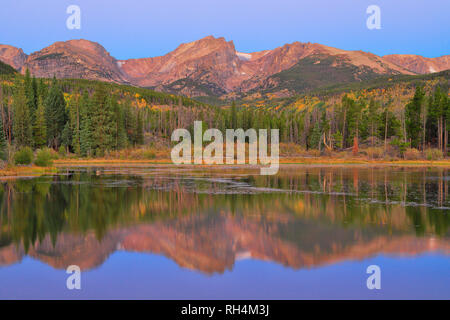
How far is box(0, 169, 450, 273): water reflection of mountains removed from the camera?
1100 cm

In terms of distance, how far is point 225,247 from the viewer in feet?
38.5

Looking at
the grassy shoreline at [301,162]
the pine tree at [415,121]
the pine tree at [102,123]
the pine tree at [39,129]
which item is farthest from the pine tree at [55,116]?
the pine tree at [415,121]

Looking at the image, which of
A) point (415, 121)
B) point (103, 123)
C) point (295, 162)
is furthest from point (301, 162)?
point (103, 123)

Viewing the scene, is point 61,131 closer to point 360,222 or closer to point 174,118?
point 174,118

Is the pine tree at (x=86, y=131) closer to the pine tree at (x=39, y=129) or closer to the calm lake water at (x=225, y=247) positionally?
the pine tree at (x=39, y=129)

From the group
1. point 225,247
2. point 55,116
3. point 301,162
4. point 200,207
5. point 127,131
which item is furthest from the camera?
point 127,131

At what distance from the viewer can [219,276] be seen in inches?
365

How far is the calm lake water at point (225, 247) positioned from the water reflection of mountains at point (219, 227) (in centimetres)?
4

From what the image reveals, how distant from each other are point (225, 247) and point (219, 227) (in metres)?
2.60

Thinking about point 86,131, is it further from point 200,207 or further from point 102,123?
point 200,207

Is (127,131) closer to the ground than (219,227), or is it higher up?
higher up

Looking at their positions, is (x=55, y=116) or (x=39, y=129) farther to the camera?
(x=55, y=116)

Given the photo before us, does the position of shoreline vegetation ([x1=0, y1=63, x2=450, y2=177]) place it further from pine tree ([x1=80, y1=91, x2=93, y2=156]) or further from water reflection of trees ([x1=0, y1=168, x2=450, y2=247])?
water reflection of trees ([x1=0, y1=168, x2=450, y2=247])
